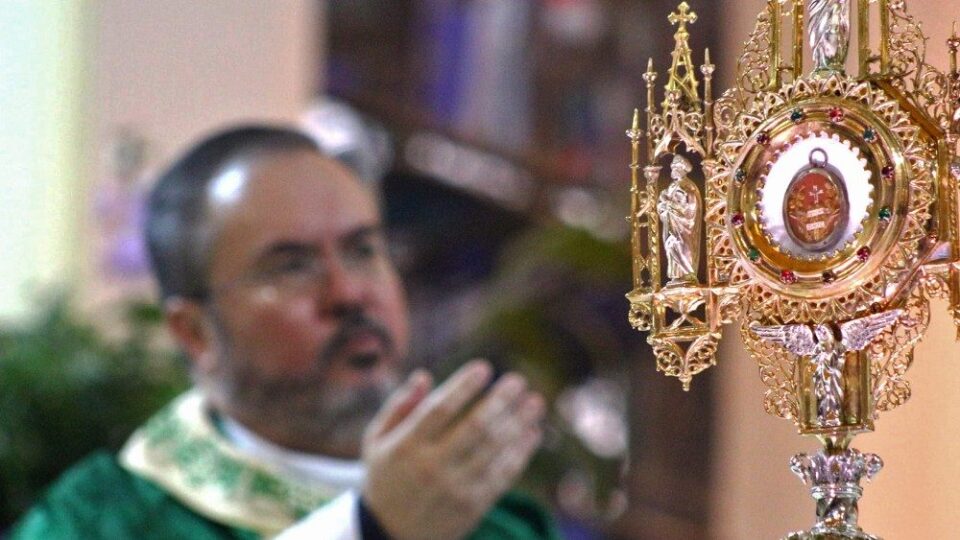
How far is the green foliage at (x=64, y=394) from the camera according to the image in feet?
9.49

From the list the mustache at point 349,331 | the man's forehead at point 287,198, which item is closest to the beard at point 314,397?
the mustache at point 349,331

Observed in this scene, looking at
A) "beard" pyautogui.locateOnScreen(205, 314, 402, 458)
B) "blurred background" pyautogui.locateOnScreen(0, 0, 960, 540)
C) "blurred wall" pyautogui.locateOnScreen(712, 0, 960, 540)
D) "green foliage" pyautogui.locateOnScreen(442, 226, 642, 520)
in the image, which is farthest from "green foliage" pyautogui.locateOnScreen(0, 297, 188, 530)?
"blurred wall" pyautogui.locateOnScreen(712, 0, 960, 540)

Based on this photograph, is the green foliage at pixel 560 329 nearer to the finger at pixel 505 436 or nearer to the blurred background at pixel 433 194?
the blurred background at pixel 433 194

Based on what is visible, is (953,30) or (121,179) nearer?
(953,30)

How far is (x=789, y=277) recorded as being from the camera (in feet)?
3.47

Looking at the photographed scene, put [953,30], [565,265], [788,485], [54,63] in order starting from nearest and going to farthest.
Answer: [953,30] < [788,485] < [565,265] < [54,63]

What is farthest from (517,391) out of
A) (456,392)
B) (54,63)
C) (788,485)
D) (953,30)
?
(54,63)

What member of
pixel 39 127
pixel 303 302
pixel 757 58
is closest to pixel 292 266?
pixel 303 302

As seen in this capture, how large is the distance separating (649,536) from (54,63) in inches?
70.5

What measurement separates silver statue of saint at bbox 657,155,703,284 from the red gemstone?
0.25 ft

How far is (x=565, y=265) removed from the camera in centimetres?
344

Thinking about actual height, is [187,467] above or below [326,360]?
below

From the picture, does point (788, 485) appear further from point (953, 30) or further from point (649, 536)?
point (953, 30)

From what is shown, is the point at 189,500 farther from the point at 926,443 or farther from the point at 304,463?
the point at 926,443
